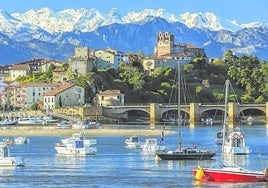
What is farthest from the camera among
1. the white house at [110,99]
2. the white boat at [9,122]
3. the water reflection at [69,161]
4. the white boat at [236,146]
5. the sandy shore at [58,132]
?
the white house at [110,99]

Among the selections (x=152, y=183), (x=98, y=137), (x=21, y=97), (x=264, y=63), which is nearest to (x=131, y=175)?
(x=152, y=183)

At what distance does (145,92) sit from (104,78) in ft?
26.3

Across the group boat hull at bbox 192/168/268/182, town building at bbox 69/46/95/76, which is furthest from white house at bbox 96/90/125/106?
boat hull at bbox 192/168/268/182

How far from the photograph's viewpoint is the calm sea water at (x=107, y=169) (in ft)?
166

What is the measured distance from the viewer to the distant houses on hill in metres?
147

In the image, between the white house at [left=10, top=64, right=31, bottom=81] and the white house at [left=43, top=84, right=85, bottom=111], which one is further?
the white house at [left=10, top=64, right=31, bottom=81]

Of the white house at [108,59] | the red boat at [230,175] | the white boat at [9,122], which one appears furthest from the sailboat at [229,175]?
the white house at [108,59]

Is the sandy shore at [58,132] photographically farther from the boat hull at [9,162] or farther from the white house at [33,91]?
the boat hull at [9,162]

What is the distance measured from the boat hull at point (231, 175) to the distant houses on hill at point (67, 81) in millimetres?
93906

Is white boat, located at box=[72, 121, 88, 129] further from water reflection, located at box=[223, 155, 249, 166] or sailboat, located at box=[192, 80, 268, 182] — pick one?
sailboat, located at box=[192, 80, 268, 182]

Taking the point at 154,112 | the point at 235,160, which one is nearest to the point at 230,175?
the point at 235,160

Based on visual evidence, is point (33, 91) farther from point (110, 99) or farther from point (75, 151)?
point (75, 151)

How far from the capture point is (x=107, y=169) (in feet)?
193

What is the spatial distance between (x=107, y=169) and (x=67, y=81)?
99221 mm
